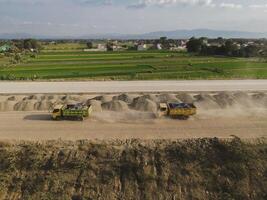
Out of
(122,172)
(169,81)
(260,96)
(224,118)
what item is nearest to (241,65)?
(169,81)

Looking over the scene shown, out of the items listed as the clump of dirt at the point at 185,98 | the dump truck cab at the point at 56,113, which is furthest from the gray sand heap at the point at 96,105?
the clump of dirt at the point at 185,98

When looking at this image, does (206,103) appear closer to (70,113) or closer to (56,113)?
(70,113)

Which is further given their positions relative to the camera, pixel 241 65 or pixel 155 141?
pixel 241 65

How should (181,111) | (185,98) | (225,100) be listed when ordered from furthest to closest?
1. (185,98)
2. (225,100)
3. (181,111)

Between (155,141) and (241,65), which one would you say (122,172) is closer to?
(155,141)

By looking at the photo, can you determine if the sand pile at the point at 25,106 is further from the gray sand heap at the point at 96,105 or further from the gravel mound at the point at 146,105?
the gravel mound at the point at 146,105

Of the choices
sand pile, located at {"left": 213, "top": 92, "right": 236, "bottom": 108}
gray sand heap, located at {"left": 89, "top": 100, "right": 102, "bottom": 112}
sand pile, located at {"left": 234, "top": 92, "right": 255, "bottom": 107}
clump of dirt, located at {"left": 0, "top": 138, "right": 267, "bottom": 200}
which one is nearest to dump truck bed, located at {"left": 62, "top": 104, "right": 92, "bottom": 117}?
gray sand heap, located at {"left": 89, "top": 100, "right": 102, "bottom": 112}

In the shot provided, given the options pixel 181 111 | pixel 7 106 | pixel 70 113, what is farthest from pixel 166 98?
pixel 7 106
